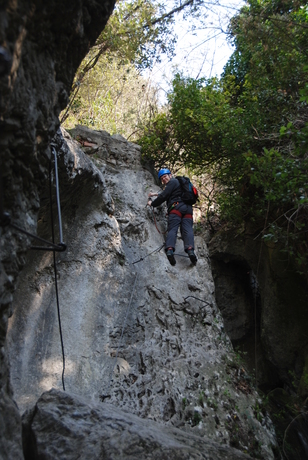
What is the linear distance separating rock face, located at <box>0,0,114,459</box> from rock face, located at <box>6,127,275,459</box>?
163cm

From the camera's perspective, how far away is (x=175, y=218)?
708 cm

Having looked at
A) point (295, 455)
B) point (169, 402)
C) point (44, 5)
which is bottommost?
point (295, 455)

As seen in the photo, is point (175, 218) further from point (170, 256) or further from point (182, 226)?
point (170, 256)

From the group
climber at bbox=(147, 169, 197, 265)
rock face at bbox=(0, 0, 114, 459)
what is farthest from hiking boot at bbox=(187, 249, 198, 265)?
rock face at bbox=(0, 0, 114, 459)

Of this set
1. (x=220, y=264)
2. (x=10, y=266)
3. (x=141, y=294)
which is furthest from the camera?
(x=220, y=264)

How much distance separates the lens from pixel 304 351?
7.45 m

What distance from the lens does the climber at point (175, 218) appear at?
6.78m

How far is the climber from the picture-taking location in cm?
678

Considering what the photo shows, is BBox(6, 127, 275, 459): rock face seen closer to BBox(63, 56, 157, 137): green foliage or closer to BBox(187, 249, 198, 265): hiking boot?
BBox(187, 249, 198, 265): hiking boot

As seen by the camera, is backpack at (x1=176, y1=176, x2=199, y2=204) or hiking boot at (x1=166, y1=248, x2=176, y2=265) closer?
hiking boot at (x1=166, y1=248, x2=176, y2=265)

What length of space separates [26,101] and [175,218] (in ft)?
15.8

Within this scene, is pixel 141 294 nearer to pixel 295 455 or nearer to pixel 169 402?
pixel 169 402

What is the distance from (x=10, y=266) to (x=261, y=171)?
4.18 meters

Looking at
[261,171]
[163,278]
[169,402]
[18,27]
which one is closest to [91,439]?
[169,402]
